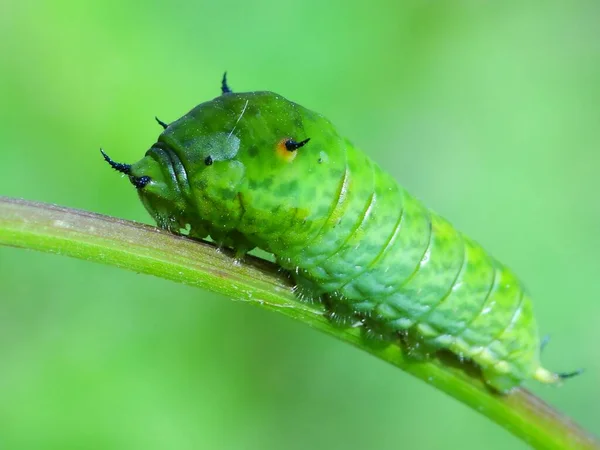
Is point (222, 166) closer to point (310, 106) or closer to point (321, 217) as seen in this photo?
point (321, 217)

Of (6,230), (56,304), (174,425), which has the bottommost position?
(174,425)

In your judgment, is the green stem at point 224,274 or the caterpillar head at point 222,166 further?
the caterpillar head at point 222,166

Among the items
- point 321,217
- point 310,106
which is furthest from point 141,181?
point 310,106

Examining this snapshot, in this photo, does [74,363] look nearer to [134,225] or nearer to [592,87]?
[134,225]

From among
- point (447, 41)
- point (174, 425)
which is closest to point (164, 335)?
point (174, 425)

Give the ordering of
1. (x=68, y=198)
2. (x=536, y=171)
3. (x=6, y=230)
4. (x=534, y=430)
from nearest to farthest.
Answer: (x=6, y=230), (x=534, y=430), (x=68, y=198), (x=536, y=171)

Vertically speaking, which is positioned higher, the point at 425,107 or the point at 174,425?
the point at 425,107

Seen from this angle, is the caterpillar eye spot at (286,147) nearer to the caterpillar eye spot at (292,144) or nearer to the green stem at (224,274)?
the caterpillar eye spot at (292,144)

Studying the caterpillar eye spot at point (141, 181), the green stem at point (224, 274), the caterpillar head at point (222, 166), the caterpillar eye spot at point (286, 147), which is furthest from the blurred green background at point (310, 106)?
the caterpillar eye spot at point (286, 147)
